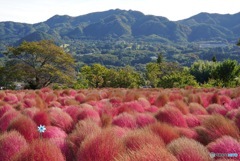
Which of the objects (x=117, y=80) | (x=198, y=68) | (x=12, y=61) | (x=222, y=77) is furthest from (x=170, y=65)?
(x=12, y=61)

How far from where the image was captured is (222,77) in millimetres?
41938

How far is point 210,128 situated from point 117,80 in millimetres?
37470

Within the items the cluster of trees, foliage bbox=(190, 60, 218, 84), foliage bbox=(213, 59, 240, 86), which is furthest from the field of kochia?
foliage bbox=(190, 60, 218, 84)

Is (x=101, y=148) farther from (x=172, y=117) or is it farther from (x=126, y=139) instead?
(x=172, y=117)

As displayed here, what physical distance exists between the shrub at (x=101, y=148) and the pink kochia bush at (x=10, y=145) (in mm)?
264

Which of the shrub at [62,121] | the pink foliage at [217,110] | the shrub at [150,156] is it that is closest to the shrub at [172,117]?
the pink foliage at [217,110]

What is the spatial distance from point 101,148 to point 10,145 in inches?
15.3

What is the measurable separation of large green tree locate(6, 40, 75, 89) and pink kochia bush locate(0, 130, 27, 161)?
3655cm

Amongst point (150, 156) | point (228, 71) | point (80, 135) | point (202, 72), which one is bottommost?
point (202, 72)

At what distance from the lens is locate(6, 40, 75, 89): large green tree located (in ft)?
123

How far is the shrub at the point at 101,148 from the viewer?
875 mm

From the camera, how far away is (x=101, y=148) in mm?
889

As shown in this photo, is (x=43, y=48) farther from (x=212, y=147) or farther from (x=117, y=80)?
(x=212, y=147)

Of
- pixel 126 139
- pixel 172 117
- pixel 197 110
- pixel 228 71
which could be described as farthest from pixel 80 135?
pixel 228 71
